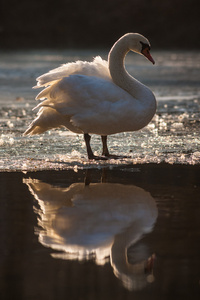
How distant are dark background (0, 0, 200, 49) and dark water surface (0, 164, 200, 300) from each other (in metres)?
29.0

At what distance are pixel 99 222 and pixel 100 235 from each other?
1.03 ft

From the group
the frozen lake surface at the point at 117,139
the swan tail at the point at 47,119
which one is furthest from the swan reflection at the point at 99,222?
the swan tail at the point at 47,119

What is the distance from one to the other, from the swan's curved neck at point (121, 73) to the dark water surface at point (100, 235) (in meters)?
1.30

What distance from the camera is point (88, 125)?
7410 millimetres

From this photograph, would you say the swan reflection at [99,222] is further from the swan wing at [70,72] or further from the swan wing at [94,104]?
the swan wing at [70,72]

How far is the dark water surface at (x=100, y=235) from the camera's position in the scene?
383 cm

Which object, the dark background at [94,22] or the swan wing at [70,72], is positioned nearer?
the swan wing at [70,72]

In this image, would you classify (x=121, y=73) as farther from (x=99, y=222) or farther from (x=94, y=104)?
(x=99, y=222)

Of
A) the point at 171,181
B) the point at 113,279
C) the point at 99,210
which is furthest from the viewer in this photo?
the point at 171,181

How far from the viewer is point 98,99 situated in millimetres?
7270

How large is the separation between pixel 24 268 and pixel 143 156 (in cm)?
362

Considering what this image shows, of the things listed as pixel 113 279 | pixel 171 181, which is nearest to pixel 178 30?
pixel 171 181

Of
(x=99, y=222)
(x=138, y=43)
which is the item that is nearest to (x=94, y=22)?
(x=138, y=43)

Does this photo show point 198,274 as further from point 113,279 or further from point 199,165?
point 199,165
